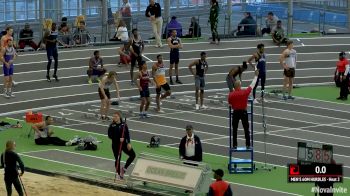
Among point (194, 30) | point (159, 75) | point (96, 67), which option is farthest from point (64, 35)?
point (159, 75)

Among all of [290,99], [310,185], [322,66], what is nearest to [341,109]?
[290,99]

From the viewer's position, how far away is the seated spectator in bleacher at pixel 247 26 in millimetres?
48219

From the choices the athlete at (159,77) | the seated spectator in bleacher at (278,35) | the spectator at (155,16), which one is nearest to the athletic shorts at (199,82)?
the athlete at (159,77)

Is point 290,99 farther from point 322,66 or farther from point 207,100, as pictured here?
point 322,66

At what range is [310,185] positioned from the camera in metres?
29.1

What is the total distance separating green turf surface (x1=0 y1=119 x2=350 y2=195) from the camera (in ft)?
96.4

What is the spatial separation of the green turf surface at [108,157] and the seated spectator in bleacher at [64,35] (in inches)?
360

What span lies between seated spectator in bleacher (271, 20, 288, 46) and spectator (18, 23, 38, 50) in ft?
27.9

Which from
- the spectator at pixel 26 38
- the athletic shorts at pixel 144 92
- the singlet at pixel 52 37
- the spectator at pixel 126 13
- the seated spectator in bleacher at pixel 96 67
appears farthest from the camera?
the spectator at pixel 126 13

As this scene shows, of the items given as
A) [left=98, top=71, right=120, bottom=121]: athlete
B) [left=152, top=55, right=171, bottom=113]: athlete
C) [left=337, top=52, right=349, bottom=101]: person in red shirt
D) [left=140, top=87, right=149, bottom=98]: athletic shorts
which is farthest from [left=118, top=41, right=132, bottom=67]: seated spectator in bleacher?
[left=337, top=52, right=349, bottom=101]: person in red shirt

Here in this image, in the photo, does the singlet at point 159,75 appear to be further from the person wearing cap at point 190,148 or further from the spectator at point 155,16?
the person wearing cap at point 190,148

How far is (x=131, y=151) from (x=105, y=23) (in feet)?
58.3

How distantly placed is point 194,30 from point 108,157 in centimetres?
1587

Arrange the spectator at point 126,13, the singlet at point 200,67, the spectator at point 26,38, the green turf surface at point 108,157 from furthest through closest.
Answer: the spectator at point 126,13 < the spectator at point 26,38 < the singlet at point 200,67 < the green turf surface at point 108,157
